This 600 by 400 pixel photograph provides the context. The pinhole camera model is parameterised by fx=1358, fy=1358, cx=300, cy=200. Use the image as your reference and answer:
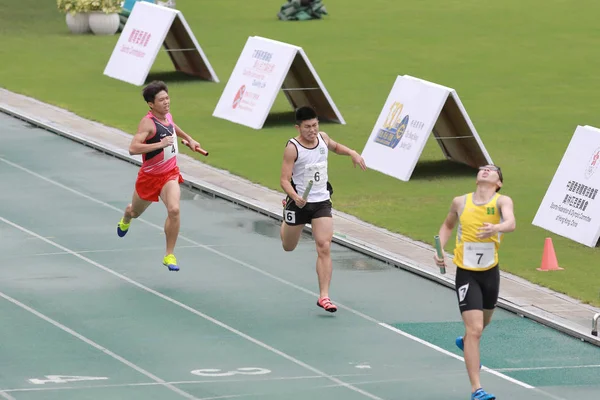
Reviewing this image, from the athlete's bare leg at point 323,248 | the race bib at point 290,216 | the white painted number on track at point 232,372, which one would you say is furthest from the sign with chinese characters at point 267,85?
the white painted number on track at point 232,372

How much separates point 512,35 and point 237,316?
22939 millimetres

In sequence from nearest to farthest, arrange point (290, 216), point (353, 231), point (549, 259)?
point (290, 216)
point (549, 259)
point (353, 231)

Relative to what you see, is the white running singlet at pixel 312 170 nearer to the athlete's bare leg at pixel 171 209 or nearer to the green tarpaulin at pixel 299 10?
the athlete's bare leg at pixel 171 209

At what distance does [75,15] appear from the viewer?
3497 cm

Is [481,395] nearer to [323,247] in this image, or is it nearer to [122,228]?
[323,247]

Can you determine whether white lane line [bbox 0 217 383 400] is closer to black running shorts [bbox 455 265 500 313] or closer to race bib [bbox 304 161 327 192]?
black running shorts [bbox 455 265 500 313]

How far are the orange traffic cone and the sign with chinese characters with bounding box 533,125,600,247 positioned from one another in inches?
47.3

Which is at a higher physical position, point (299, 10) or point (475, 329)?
point (299, 10)

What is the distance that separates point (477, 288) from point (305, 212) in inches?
118

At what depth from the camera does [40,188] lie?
19.5 metres

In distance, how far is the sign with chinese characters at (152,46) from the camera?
92.6ft

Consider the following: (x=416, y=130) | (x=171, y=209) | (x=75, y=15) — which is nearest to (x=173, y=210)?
(x=171, y=209)

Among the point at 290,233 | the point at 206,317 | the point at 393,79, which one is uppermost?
the point at 393,79

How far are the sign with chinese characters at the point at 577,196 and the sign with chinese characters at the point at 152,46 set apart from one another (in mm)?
12396
